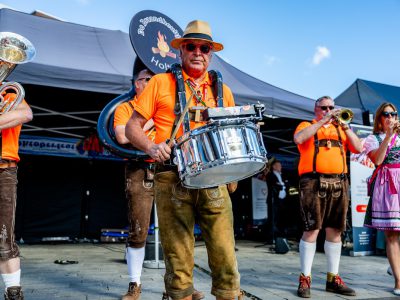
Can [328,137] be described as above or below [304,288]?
above

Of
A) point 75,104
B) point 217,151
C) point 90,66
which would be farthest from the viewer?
point 75,104

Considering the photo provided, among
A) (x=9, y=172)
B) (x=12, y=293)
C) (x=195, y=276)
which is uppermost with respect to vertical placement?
(x=9, y=172)

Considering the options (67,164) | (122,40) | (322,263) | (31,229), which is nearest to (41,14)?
(122,40)

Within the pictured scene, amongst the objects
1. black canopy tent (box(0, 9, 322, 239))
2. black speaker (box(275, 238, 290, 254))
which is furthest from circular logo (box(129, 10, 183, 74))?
black speaker (box(275, 238, 290, 254))

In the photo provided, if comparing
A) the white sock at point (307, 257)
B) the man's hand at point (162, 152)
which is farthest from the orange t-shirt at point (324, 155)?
the man's hand at point (162, 152)

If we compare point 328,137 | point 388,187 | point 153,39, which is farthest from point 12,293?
point 153,39

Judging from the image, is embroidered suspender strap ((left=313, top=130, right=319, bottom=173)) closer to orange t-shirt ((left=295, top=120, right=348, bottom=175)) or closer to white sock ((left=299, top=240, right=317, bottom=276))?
orange t-shirt ((left=295, top=120, right=348, bottom=175))

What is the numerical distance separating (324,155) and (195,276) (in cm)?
200

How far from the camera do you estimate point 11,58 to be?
9.77 feet

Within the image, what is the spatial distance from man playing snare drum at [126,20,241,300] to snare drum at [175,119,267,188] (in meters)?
0.14

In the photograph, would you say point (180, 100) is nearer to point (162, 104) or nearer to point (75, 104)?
point (162, 104)

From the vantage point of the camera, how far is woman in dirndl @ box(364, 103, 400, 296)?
12.5 feet

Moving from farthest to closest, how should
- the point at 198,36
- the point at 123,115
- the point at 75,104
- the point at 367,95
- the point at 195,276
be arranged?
the point at 367,95 < the point at 75,104 < the point at 195,276 < the point at 123,115 < the point at 198,36

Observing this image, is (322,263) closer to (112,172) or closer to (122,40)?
(122,40)
